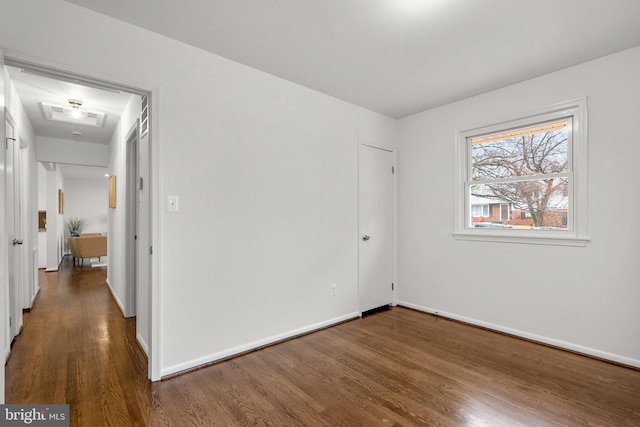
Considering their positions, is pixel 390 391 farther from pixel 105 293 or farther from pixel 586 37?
→ pixel 105 293

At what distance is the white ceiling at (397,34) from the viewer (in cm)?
205

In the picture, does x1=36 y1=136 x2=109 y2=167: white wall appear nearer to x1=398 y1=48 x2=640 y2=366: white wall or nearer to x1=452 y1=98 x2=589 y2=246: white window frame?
x1=398 y1=48 x2=640 y2=366: white wall

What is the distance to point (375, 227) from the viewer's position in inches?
159

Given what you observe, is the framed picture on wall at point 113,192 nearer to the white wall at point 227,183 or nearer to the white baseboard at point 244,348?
the white wall at point 227,183

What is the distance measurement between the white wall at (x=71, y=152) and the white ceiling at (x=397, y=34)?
15.0ft

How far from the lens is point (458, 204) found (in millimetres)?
3689

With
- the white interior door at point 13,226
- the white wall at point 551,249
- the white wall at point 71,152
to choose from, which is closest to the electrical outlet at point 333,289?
the white wall at point 551,249

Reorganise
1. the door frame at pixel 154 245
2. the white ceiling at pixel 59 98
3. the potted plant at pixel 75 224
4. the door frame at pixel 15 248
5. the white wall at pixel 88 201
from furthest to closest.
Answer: the white wall at pixel 88 201 < the potted plant at pixel 75 224 < the white ceiling at pixel 59 98 < the door frame at pixel 15 248 < the door frame at pixel 154 245

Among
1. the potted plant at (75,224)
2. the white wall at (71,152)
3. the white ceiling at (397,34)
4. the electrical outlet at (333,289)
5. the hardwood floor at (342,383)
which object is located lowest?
the hardwood floor at (342,383)

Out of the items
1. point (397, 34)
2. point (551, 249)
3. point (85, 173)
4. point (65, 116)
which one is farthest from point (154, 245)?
point (85, 173)

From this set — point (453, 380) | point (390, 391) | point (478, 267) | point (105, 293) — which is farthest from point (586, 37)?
point (105, 293)

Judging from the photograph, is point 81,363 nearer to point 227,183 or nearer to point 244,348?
point 244,348

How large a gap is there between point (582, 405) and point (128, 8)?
3826 millimetres

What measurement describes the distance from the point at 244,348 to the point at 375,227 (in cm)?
208
